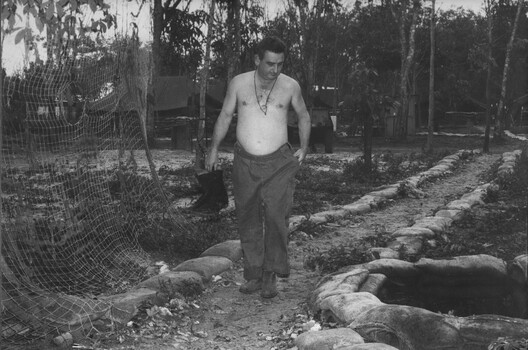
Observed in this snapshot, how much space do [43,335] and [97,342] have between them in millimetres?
308

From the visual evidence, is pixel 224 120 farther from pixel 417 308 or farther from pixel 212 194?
pixel 212 194

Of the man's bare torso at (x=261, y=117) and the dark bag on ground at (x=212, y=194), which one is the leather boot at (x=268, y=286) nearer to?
the man's bare torso at (x=261, y=117)

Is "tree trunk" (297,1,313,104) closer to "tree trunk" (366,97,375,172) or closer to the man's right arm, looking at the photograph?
"tree trunk" (366,97,375,172)

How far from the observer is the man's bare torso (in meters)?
5.33

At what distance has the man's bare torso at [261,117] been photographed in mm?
5332

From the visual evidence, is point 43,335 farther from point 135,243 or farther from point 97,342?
point 135,243

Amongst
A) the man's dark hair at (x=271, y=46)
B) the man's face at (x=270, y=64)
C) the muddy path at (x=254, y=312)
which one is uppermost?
the man's dark hair at (x=271, y=46)

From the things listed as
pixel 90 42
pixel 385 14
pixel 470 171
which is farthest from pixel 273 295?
pixel 385 14

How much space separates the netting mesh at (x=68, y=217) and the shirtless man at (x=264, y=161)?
1.17 meters

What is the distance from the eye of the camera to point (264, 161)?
5.30 m

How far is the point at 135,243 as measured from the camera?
7.02 m

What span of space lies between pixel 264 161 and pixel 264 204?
311mm

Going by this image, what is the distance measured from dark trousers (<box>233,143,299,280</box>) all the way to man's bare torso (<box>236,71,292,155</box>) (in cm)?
7

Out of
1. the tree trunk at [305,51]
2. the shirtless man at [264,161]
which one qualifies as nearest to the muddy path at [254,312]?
the shirtless man at [264,161]
